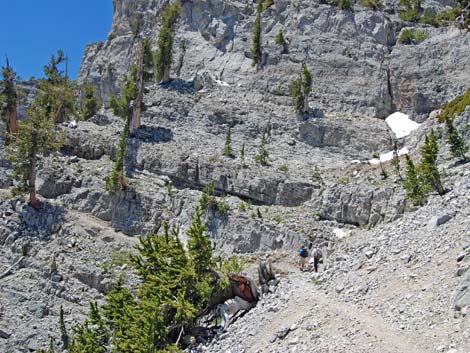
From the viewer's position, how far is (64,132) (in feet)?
167

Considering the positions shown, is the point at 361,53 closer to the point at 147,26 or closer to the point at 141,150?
the point at 141,150

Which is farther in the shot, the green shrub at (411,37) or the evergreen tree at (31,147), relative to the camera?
the green shrub at (411,37)

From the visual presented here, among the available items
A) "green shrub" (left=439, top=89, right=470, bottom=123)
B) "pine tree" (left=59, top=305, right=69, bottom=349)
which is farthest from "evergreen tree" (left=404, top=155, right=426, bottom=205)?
"pine tree" (left=59, top=305, right=69, bottom=349)

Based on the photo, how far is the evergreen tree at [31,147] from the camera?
138ft

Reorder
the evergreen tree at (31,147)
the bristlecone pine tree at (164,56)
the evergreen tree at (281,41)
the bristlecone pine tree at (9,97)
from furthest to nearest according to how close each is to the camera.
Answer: the evergreen tree at (281,41), the bristlecone pine tree at (164,56), the bristlecone pine tree at (9,97), the evergreen tree at (31,147)

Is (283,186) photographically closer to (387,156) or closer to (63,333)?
(387,156)

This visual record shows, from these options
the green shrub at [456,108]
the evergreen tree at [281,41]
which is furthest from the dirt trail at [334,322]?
the evergreen tree at [281,41]

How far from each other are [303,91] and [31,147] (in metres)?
28.5

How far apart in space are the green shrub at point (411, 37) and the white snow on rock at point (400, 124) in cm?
1365

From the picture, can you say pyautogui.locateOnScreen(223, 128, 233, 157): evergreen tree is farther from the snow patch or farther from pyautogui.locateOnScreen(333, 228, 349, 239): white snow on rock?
pyautogui.locateOnScreen(333, 228, 349, 239): white snow on rock

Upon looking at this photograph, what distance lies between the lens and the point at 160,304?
21.5 metres

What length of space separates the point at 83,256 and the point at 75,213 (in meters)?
5.54

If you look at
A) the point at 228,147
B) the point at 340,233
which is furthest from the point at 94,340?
the point at 228,147

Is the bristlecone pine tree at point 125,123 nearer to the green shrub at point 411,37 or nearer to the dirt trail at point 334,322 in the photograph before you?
the dirt trail at point 334,322
